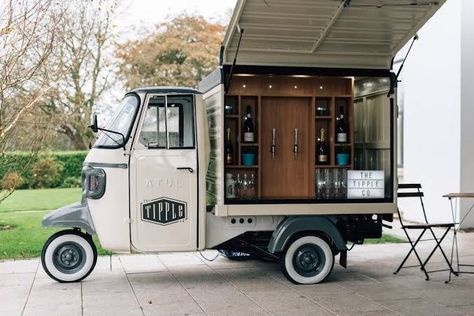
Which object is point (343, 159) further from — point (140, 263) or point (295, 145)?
point (140, 263)

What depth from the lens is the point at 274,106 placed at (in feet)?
25.8

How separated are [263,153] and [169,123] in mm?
1232

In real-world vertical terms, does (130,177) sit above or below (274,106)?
below

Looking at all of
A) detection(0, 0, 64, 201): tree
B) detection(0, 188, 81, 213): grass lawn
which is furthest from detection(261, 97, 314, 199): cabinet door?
detection(0, 188, 81, 213): grass lawn

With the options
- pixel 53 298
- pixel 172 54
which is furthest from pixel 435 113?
pixel 172 54

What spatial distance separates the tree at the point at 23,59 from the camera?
966 cm

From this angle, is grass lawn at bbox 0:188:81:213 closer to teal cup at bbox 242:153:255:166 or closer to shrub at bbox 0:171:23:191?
shrub at bbox 0:171:23:191

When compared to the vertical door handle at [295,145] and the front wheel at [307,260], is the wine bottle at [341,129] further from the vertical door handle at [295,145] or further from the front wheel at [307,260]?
the front wheel at [307,260]

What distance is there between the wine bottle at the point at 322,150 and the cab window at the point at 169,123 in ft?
5.10

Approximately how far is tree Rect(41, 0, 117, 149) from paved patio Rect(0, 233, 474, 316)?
5.30 m

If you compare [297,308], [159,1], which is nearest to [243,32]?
[297,308]

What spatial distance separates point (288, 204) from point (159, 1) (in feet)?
48.9

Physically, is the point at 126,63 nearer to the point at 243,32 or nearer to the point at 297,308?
the point at 243,32

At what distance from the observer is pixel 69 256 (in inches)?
286
